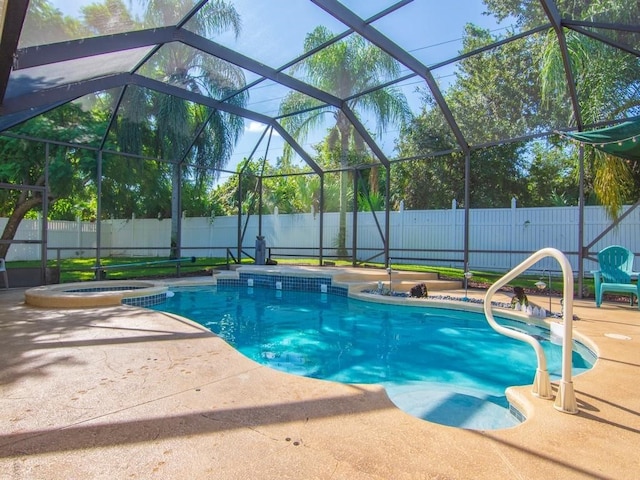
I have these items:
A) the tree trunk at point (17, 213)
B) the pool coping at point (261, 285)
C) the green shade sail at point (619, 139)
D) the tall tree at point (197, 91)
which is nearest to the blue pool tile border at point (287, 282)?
the pool coping at point (261, 285)

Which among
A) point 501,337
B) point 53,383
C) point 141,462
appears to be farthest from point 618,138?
point 53,383

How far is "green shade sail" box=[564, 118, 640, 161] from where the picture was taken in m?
5.66

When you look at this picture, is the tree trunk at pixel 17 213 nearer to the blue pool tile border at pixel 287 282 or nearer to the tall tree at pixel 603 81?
the blue pool tile border at pixel 287 282

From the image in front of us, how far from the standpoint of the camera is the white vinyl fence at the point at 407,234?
9.52 metres

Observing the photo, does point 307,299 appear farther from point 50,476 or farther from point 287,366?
point 50,476

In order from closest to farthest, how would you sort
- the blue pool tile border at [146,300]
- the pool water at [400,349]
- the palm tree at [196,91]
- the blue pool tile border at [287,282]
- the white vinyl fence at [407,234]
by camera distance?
the pool water at [400,349]
the palm tree at [196,91]
the blue pool tile border at [146,300]
the blue pool tile border at [287,282]
the white vinyl fence at [407,234]

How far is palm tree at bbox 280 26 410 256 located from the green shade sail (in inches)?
155

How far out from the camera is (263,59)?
7414mm

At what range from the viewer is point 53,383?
268 cm

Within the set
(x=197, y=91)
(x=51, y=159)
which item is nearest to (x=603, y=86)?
(x=197, y=91)

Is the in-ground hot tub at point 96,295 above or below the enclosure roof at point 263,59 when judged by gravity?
below

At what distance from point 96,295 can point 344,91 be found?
6.77 meters

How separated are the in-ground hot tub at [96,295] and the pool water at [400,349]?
34cm

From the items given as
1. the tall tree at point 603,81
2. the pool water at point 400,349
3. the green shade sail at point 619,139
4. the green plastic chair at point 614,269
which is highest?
the tall tree at point 603,81
